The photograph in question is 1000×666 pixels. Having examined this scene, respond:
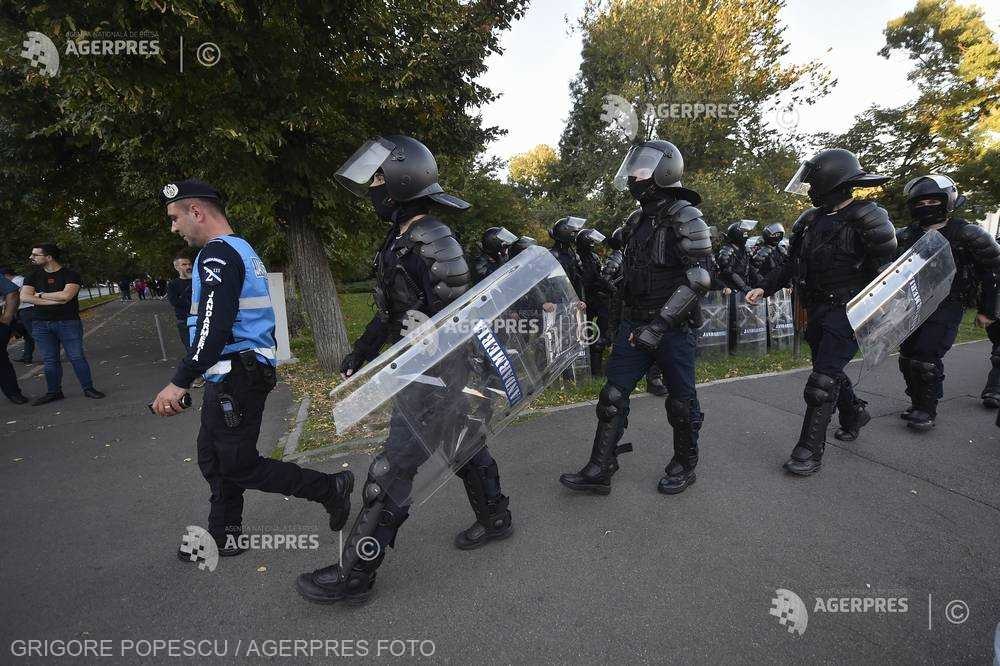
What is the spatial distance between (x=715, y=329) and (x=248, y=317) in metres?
6.13

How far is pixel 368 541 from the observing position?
213cm

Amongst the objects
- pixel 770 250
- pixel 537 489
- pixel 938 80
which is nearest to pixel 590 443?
pixel 537 489

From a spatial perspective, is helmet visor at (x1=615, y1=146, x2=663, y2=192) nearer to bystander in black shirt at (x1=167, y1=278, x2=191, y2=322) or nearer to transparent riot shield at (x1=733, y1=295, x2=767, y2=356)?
transparent riot shield at (x1=733, y1=295, x2=767, y2=356)

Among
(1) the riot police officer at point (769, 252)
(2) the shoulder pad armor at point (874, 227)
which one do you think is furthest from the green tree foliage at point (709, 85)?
(2) the shoulder pad armor at point (874, 227)

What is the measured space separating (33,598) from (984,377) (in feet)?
28.3

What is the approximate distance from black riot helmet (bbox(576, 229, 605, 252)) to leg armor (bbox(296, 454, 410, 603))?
4341 millimetres

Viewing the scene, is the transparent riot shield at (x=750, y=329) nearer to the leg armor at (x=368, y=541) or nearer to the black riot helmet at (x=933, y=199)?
the black riot helmet at (x=933, y=199)

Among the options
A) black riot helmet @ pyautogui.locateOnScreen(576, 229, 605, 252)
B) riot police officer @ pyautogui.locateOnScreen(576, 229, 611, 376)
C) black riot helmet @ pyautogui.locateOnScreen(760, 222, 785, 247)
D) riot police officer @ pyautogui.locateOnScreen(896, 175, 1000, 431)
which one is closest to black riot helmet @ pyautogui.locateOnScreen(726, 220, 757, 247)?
black riot helmet @ pyautogui.locateOnScreen(760, 222, 785, 247)

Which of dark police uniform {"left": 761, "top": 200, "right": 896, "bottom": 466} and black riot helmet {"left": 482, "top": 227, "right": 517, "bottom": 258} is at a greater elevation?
black riot helmet {"left": 482, "top": 227, "right": 517, "bottom": 258}

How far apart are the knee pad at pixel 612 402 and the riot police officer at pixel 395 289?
4.04 ft

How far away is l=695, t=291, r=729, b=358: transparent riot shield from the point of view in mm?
6562

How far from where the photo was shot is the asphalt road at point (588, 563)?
1.96m

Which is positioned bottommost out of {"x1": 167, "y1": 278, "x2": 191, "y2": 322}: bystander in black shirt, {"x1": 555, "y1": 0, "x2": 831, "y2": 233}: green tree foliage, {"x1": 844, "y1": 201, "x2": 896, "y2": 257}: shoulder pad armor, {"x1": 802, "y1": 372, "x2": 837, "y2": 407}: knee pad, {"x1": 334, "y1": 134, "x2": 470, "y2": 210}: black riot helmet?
{"x1": 802, "y1": 372, "x2": 837, "y2": 407}: knee pad
